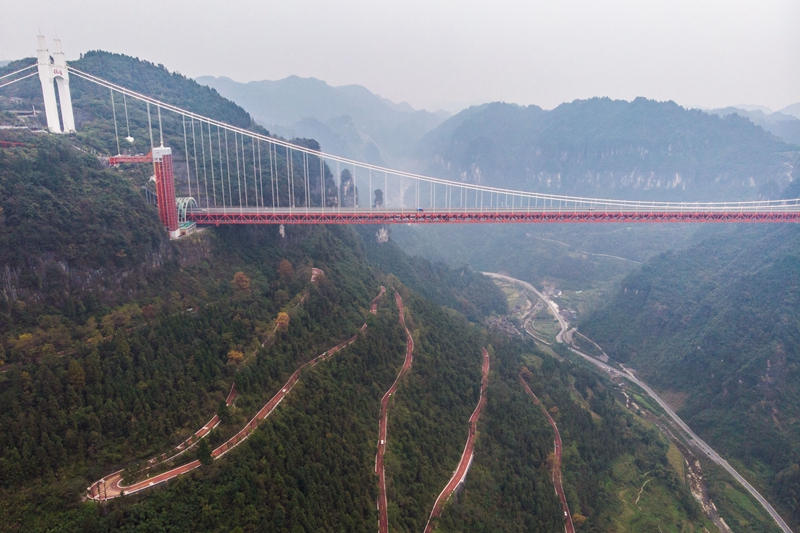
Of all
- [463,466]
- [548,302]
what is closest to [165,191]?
[463,466]

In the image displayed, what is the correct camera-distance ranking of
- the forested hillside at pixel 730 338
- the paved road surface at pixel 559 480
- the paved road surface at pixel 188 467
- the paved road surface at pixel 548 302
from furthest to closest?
the paved road surface at pixel 548 302 → the forested hillside at pixel 730 338 → the paved road surface at pixel 559 480 → the paved road surface at pixel 188 467

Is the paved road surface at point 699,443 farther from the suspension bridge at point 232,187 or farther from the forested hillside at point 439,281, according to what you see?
the suspension bridge at point 232,187

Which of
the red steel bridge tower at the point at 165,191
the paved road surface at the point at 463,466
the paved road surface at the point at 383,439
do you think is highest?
the red steel bridge tower at the point at 165,191

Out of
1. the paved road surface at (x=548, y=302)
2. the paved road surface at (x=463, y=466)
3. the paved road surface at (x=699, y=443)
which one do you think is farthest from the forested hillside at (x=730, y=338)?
the paved road surface at (x=463, y=466)

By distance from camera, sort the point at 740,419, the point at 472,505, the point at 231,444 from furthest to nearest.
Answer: the point at 740,419 → the point at 472,505 → the point at 231,444

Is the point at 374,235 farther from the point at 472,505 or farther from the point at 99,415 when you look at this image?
the point at 99,415

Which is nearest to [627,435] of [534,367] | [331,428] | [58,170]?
[534,367]
